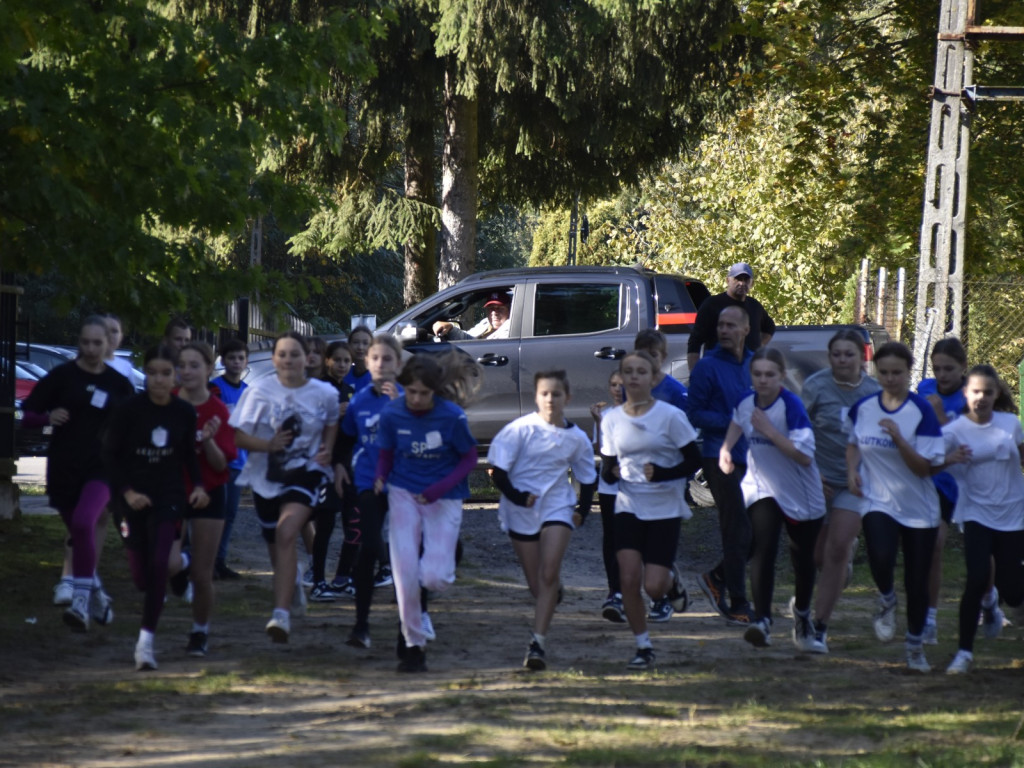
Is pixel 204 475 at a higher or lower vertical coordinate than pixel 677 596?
higher

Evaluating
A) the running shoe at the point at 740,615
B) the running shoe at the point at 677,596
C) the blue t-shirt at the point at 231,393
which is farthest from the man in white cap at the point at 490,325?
the running shoe at the point at 740,615

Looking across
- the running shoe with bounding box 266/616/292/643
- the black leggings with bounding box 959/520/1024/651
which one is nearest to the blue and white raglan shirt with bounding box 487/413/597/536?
the running shoe with bounding box 266/616/292/643

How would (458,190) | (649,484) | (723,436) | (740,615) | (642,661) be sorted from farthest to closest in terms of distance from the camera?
(458,190) → (723,436) → (740,615) → (649,484) → (642,661)

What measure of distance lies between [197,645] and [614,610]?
2.78 m

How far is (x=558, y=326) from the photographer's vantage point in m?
14.5

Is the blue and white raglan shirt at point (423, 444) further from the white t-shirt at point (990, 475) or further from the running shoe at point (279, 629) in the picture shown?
the white t-shirt at point (990, 475)

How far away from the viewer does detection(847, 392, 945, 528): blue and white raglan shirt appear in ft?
25.0

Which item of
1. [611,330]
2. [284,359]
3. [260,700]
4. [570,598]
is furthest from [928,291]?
[260,700]

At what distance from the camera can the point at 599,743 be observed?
598 cm

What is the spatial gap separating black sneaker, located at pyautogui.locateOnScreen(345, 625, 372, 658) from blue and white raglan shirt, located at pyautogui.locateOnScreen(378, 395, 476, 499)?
3.61 ft

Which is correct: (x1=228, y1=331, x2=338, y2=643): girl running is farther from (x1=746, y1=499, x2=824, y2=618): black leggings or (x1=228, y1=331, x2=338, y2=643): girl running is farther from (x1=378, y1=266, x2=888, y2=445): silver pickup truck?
(x1=378, y1=266, x2=888, y2=445): silver pickup truck

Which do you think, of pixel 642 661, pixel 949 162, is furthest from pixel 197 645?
pixel 949 162

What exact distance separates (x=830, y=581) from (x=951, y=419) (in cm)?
129

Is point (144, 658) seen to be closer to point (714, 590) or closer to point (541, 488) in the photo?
point (541, 488)
